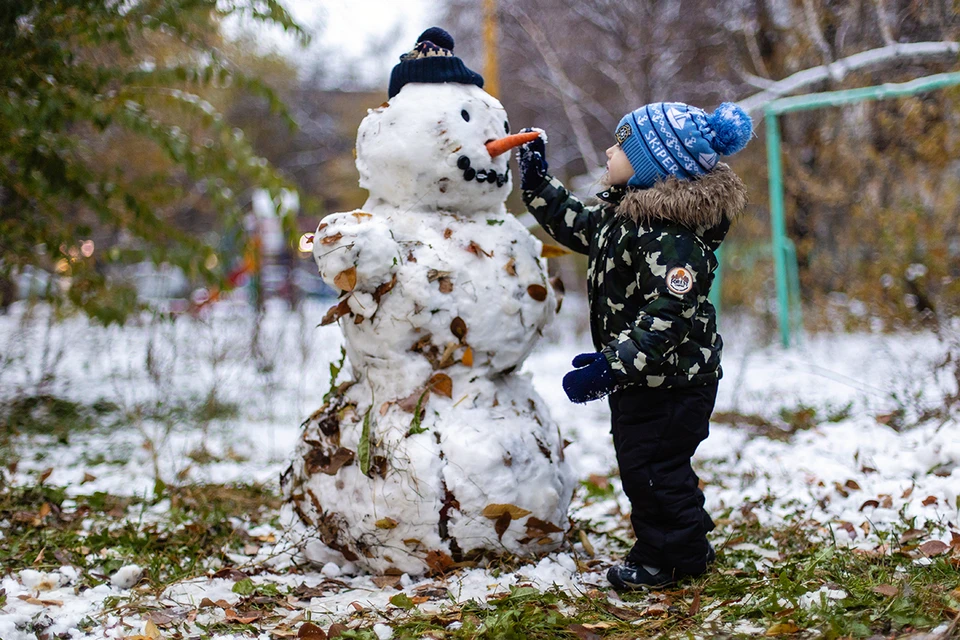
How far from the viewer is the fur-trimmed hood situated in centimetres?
248

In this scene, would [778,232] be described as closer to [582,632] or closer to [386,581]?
[386,581]

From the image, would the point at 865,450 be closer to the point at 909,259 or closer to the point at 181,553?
the point at 909,259

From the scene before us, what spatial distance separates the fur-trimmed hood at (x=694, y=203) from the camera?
248 centimetres

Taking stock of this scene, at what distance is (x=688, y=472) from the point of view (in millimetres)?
2602

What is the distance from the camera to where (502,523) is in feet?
8.63

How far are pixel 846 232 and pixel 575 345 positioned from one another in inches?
117

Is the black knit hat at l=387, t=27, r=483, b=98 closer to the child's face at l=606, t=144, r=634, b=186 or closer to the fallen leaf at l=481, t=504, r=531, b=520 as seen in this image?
the child's face at l=606, t=144, r=634, b=186

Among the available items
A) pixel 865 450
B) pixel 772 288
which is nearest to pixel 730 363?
pixel 772 288

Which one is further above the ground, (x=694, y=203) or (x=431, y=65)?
(x=431, y=65)

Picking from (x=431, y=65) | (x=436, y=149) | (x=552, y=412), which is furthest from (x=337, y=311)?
(x=552, y=412)

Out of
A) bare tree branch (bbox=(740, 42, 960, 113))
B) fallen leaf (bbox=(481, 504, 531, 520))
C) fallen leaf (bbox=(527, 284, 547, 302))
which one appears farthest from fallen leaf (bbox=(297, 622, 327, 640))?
bare tree branch (bbox=(740, 42, 960, 113))

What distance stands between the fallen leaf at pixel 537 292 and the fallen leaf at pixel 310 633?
50.6 inches

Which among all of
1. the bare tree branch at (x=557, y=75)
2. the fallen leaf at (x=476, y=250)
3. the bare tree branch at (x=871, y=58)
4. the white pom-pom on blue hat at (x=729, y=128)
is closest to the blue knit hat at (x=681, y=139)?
the white pom-pom on blue hat at (x=729, y=128)

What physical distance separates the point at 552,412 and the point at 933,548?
2.50m
